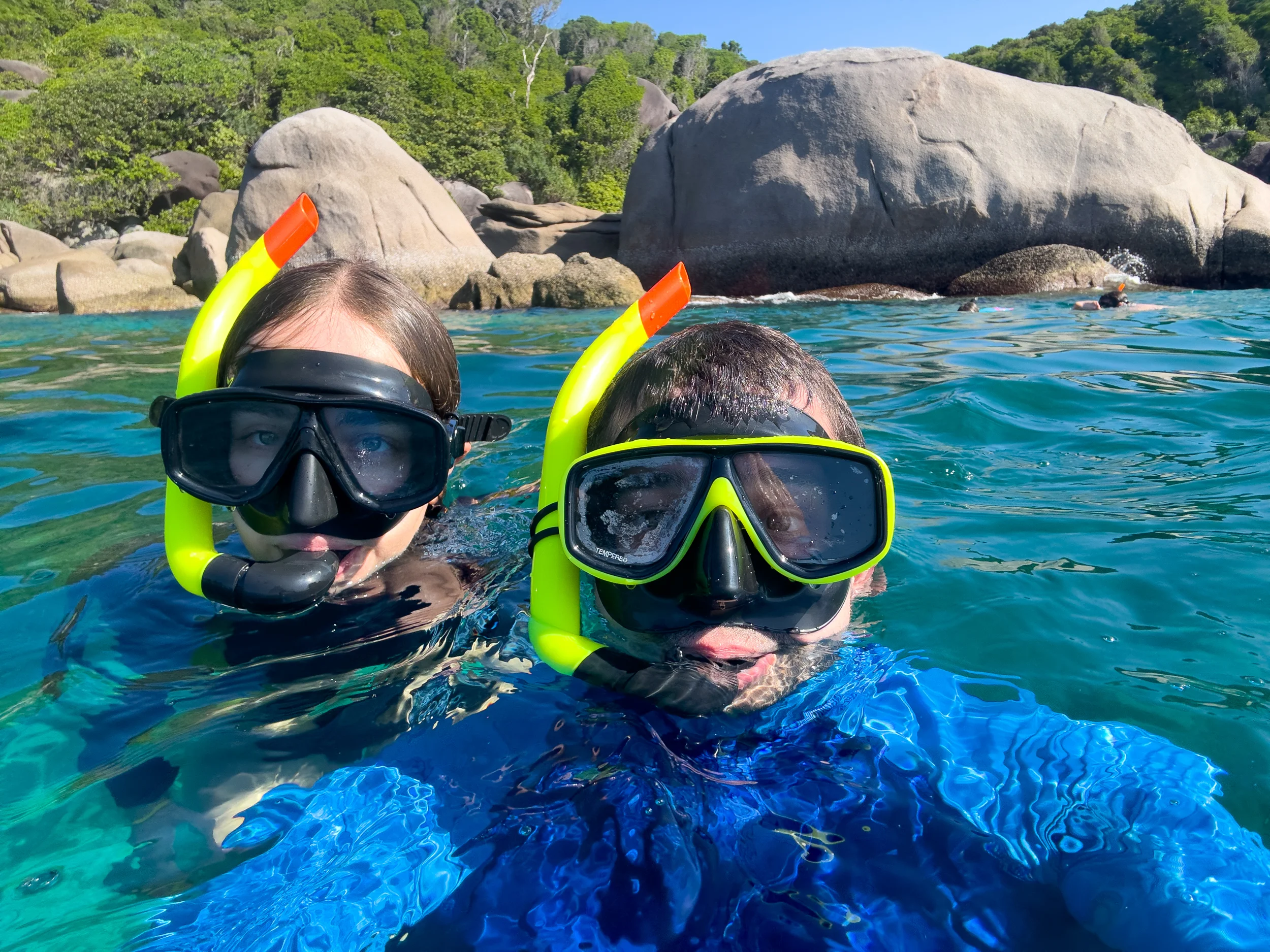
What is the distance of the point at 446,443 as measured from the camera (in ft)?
6.89

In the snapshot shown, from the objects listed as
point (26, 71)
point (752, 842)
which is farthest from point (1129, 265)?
point (26, 71)

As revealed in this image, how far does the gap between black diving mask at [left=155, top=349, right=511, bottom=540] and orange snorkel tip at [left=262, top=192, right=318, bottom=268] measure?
1.30 ft

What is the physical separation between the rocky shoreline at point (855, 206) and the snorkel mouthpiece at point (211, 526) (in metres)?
10.9

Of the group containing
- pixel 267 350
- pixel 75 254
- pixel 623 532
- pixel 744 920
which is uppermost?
pixel 75 254

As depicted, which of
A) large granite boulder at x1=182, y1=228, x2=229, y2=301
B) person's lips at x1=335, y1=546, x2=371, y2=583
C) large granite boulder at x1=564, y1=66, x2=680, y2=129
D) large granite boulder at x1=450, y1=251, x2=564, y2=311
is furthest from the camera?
large granite boulder at x1=564, y1=66, x2=680, y2=129

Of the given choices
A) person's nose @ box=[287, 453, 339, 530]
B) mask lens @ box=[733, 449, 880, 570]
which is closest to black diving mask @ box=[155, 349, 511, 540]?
person's nose @ box=[287, 453, 339, 530]

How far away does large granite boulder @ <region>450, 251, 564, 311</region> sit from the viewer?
44.2 feet

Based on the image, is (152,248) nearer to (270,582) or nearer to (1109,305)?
(1109,305)

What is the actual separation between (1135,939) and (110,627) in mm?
2394

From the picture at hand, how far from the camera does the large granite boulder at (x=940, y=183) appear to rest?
46.4ft

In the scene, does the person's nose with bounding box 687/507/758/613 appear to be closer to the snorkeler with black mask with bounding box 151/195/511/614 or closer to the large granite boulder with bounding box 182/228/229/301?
the snorkeler with black mask with bounding box 151/195/511/614

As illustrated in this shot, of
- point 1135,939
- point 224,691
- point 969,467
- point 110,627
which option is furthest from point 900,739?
point 969,467

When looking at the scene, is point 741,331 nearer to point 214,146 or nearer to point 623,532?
Answer: point 623,532

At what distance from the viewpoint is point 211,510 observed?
6.64ft
